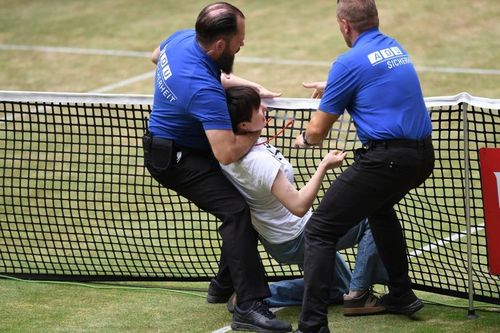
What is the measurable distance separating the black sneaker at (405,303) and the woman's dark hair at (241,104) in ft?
4.92

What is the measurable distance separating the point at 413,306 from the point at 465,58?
8.58 metres

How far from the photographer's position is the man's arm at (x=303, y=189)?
642 cm

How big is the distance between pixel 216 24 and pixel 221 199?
1096 mm

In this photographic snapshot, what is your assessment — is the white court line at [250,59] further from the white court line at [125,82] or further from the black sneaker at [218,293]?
the black sneaker at [218,293]

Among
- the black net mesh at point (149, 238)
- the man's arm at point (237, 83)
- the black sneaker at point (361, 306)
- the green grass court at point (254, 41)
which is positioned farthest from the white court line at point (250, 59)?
the black sneaker at point (361, 306)

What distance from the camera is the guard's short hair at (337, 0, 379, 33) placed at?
20.8 ft

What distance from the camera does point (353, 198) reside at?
6301 mm

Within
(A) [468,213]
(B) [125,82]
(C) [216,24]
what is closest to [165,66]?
(C) [216,24]

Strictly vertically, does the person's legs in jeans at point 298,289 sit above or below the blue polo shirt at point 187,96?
below

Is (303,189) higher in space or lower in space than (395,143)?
lower

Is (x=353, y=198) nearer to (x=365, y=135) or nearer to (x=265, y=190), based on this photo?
(x=365, y=135)

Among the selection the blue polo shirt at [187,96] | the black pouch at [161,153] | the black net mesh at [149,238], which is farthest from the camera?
the black net mesh at [149,238]

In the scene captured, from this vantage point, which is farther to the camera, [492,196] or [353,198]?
[492,196]

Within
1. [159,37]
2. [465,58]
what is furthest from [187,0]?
[465,58]
